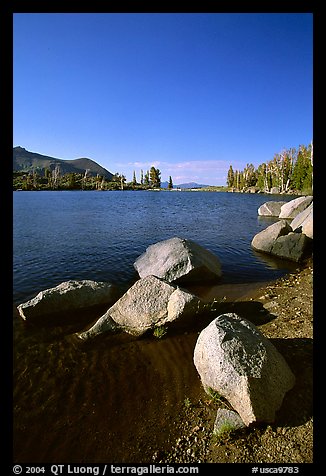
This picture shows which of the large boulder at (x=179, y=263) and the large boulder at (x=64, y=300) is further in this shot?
the large boulder at (x=179, y=263)

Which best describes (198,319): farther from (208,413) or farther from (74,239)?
(74,239)

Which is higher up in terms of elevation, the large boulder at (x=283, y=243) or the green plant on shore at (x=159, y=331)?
the large boulder at (x=283, y=243)

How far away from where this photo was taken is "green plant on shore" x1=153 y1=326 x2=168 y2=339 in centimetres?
798

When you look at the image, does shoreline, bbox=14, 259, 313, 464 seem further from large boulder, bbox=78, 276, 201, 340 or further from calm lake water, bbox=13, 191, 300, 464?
large boulder, bbox=78, 276, 201, 340

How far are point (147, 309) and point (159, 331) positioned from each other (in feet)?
2.53

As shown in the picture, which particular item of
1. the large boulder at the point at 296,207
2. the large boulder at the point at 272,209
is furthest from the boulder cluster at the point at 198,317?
the large boulder at the point at 272,209

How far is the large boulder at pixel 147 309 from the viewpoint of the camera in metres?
8.05

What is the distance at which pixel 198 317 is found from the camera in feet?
28.8

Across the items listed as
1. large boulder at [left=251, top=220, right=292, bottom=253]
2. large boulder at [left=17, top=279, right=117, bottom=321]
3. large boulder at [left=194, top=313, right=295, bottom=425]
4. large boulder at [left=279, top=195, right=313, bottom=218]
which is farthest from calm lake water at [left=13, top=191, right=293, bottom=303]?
large boulder at [left=279, top=195, right=313, bottom=218]

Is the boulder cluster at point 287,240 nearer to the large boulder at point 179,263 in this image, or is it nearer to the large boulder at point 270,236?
the large boulder at point 270,236

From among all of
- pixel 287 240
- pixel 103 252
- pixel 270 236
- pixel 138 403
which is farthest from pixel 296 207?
pixel 138 403

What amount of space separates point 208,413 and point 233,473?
4.31 feet

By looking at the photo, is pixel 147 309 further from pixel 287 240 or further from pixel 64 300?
pixel 287 240
